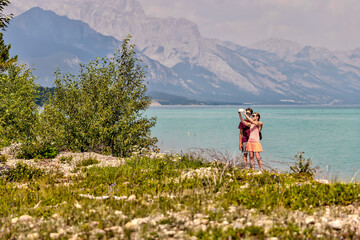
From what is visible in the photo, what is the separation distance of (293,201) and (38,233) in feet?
18.4

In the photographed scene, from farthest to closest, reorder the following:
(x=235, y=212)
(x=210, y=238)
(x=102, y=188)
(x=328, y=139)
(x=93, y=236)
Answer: (x=328, y=139) < (x=102, y=188) < (x=235, y=212) < (x=93, y=236) < (x=210, y=238)

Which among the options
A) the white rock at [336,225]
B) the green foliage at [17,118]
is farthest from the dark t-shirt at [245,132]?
the green foliage at [17,118]

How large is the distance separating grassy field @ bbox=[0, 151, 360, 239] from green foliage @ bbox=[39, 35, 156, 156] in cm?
1108

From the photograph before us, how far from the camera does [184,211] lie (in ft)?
22.9

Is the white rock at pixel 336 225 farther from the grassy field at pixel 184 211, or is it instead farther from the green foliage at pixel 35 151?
the green foliage at pixel 35 151

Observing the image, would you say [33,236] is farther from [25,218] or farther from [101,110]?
[101,110]

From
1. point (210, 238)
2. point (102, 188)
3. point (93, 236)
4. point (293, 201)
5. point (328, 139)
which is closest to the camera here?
point (210, 238)

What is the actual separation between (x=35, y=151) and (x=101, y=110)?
5.18 m

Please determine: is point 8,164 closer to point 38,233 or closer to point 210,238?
point 38,233

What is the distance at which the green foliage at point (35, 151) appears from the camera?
18266 millimetres

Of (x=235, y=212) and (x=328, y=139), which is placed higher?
(x=235, y=212)

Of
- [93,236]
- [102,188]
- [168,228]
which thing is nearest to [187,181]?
[102,188]

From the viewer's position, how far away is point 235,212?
6.91 m

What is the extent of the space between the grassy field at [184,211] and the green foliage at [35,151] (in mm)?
8175
